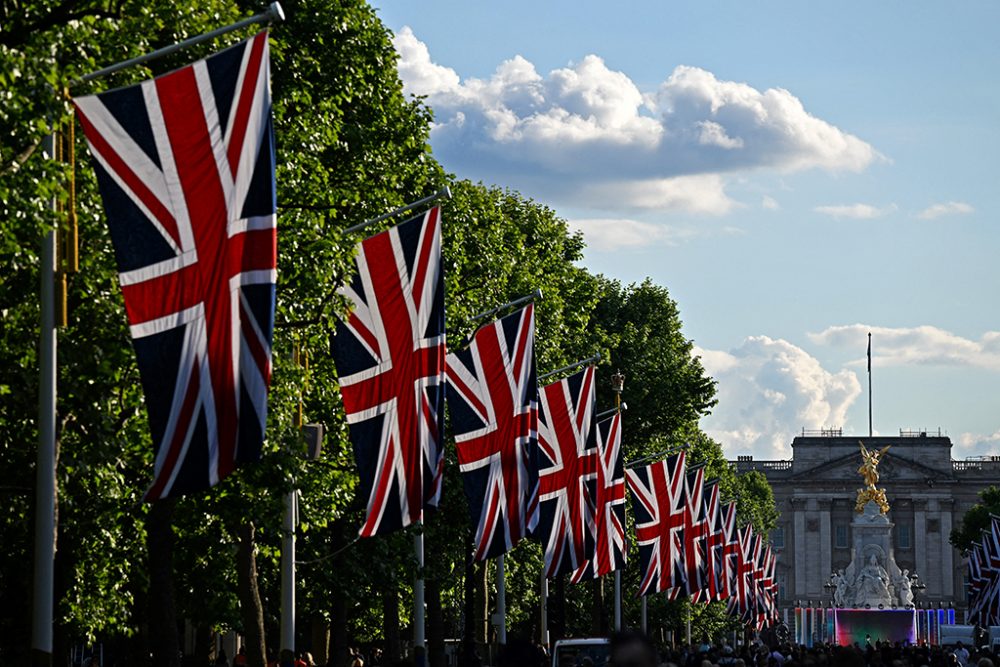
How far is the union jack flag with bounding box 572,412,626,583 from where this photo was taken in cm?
4144

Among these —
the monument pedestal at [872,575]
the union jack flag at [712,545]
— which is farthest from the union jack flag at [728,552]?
the monument pedestal at [872,575]

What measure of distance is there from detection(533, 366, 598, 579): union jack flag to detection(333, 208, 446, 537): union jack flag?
10.4 meters

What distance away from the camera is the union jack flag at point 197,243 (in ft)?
55.7

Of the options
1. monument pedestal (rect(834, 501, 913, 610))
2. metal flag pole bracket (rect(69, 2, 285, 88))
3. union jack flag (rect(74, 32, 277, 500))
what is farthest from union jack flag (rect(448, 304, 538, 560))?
monument pedestal (rect(834, 501, 913, 610))

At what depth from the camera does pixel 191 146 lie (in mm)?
17578

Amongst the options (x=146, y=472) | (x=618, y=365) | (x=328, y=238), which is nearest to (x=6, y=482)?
(x=146, y=472)

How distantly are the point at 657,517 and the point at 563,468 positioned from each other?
510 inches

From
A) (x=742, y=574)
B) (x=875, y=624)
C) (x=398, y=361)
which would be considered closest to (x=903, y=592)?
(x=875, y=624)

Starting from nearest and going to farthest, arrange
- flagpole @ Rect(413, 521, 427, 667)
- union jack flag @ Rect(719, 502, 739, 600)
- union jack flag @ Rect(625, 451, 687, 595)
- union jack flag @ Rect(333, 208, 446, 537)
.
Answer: union jack flag @ Rect(333, 208, 446, 537)
flagpole @ Rect(413, 521, 427, 667)
union jack flag @ Rect(625, 451, 687, 595)
union jack flag @ Rect(719, 502, 739, 600)

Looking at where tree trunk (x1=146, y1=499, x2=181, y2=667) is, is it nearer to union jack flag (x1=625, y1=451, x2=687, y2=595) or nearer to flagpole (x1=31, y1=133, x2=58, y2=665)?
flagpole (x1=31, y1=133, x2=58, y2=665)

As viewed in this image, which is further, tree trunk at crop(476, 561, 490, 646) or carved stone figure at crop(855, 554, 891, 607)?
carved stone figure at crop(855, 554, 891, 607)

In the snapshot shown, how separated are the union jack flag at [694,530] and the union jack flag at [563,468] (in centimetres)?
1413

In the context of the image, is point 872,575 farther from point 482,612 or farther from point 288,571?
point 288,571

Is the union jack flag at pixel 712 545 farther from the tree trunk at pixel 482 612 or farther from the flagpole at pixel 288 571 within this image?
the flagpole at pixel 288 571
